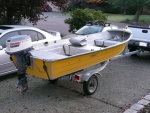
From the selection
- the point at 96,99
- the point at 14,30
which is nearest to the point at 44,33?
the point at 14,30

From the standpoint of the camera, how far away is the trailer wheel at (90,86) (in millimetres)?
6246

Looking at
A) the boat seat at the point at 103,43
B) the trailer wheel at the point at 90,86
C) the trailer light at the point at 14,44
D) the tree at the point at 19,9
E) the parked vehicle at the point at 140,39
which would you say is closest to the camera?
the trailer light at the point at 14,44

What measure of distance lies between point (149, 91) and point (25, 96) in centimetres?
306

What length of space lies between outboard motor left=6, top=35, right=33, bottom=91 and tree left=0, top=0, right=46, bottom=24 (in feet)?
16.7

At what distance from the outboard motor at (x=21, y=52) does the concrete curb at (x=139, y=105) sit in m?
Answer: 2.32

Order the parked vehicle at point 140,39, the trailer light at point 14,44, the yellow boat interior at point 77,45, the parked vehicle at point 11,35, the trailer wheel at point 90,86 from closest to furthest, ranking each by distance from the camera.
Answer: the trailer light at point 14,44 < the yellow boat interior at point 77,45 < the trailer wheel at point 90,86 < the parked vehicle at point 11,35 < the parked vehicle at point 140,39

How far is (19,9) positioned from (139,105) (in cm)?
719

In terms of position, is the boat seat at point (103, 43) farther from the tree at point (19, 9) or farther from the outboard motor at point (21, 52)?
the tree at point (19, 9)

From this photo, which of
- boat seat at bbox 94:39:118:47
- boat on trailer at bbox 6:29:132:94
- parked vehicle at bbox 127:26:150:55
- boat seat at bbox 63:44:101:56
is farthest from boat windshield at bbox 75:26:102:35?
boat seat at bbox 63:44:101:56

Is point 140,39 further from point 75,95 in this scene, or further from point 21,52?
point 21,52

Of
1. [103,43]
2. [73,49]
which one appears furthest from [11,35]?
[103,43]

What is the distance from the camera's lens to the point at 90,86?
6484 mm

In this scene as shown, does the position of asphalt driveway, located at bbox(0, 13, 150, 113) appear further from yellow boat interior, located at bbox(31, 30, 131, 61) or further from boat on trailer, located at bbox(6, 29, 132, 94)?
yellow boat interior, located at bbox(31, 30, 131, 61)

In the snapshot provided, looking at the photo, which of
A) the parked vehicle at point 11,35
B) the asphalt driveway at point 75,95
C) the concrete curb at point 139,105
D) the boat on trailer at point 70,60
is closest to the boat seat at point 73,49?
the boat on trailer at point 70,60
